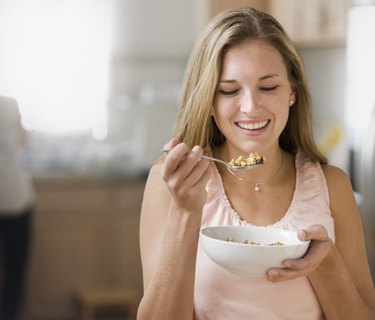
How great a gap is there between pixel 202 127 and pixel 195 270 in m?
0.26

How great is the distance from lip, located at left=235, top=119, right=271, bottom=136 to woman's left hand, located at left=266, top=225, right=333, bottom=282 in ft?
0.68

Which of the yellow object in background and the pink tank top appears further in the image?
the yellow object in background

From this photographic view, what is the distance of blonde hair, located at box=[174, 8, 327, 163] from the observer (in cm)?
141

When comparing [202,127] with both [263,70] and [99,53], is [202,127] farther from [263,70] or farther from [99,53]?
[99,53]

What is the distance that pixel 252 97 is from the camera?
4.50 feet

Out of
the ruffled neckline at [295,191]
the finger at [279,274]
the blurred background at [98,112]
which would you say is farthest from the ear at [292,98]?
the blurred background at [98,112]

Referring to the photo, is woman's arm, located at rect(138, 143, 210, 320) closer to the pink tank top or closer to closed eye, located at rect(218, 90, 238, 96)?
the pink tank top

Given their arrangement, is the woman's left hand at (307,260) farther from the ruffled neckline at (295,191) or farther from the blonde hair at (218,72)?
the blonde hair at (218,72)

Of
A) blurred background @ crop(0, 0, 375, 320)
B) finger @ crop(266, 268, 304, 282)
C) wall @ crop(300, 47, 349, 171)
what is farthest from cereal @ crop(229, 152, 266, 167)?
wall @ crop(300, 47, 349, 171)

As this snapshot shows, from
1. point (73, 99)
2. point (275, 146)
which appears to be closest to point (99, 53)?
point (73, 99)

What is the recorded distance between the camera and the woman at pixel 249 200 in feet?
4.28

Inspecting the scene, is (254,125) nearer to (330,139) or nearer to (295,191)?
(295,191)

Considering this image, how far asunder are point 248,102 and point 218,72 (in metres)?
0.08

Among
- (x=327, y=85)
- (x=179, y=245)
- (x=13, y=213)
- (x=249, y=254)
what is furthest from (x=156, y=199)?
(x=327, y=85)
